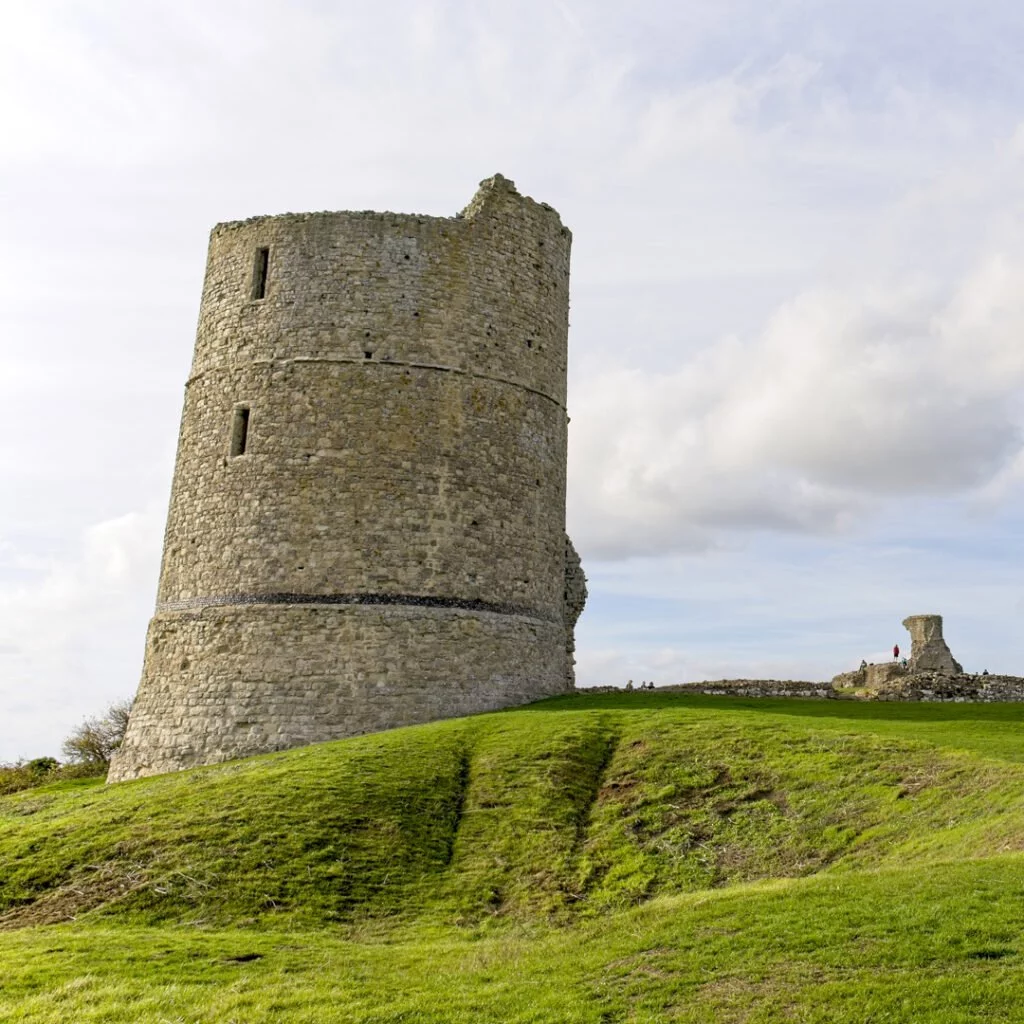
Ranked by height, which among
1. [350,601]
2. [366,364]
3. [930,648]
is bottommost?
[350,601]

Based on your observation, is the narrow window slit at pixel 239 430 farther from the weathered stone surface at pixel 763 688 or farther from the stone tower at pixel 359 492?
the weathered stone surface at pixel 763 688

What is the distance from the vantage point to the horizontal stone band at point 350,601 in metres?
26.4

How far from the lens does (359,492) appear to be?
2709 cm

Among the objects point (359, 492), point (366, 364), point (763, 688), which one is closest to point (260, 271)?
point (366, 364)

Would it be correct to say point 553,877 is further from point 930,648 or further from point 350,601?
point 930,648

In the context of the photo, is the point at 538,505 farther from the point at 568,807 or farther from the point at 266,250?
the point at 568,807

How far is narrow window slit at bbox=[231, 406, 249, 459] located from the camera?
28344 mm

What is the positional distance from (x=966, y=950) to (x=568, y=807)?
8.83 m

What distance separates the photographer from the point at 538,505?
29.4 m

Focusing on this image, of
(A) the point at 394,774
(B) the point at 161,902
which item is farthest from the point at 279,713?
(B) the point at 161,902

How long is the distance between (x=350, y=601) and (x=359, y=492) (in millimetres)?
2463

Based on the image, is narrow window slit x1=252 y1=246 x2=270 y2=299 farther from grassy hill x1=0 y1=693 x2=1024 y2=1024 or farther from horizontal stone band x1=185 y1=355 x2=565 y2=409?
grassy hill x1=0 y1=693 x2=1024 y2=1024

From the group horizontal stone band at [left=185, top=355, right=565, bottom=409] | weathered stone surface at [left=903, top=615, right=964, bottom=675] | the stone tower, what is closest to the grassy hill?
the stone tower

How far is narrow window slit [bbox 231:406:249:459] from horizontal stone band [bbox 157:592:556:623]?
3.48m
